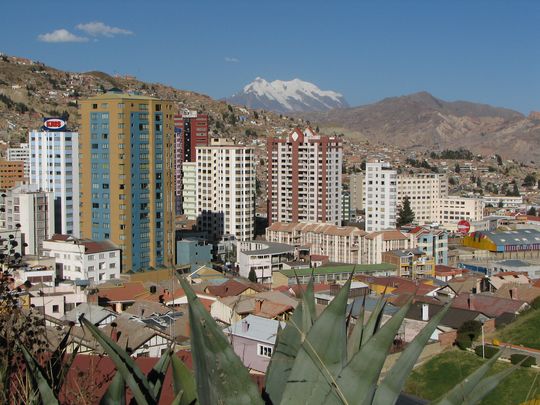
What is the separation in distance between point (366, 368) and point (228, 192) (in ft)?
59.3

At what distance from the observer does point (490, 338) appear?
8.72m

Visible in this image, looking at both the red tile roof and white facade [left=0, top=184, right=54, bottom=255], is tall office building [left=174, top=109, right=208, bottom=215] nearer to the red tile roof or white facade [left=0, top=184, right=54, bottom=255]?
white facade [left=0, top=184, right=54, bottom=255]

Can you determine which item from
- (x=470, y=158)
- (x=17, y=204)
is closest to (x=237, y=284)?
(x=17, y=204)

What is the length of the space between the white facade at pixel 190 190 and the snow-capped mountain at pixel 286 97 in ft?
393

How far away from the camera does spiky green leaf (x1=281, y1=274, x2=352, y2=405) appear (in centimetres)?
115

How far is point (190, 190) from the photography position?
2148 centimetres

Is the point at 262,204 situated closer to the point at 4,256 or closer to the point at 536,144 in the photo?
the point at 4,256

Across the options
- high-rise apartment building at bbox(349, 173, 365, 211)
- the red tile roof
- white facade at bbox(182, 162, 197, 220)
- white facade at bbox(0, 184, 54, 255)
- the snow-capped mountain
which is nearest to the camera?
the red tile roof

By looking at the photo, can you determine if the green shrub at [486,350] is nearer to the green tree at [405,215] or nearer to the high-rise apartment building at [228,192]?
the high-rise apartment building at [228,192]

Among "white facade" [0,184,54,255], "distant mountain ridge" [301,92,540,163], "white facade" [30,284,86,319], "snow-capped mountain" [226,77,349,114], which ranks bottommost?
"white facade" [30,284,86,319]

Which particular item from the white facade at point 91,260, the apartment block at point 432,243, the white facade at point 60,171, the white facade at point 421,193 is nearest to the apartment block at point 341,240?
the apartment block at point 432,243

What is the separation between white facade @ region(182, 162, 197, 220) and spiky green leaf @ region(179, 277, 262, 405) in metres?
19.9

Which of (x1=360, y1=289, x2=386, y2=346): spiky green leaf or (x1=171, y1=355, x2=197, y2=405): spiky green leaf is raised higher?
(x1=360, y1=289, x2=386, y2=346): spiky green leaf

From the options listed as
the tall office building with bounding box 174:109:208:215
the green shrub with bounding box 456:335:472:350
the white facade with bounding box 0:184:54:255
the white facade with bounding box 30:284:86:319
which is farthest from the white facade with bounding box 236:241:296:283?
the tall office building with bounding box 174:109:208:215
